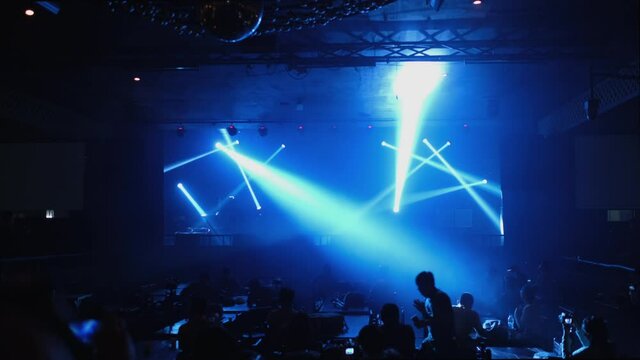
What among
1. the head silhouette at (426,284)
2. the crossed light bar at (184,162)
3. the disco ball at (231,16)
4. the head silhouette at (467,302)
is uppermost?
the crossed light bar at (184,162)

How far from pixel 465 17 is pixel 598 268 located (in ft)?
18.9

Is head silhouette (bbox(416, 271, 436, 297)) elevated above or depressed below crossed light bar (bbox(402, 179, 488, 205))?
below

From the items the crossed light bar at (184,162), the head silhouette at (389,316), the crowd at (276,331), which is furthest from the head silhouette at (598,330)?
the crossed light bar at (184,162)

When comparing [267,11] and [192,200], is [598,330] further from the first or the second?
[192,200]

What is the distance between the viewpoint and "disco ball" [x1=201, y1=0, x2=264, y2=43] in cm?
323

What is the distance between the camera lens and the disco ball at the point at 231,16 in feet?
10.6

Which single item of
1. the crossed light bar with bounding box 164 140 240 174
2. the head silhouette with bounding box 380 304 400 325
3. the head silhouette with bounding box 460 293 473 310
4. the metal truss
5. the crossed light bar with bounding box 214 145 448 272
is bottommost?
the head silhouette with bounding box 460 293 473 310

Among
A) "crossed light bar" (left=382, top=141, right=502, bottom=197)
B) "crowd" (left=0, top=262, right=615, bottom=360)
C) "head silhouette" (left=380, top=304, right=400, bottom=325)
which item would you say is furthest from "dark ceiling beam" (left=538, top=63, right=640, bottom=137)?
"head silhouette" (left=380, top=304, right=400, bottom=325)

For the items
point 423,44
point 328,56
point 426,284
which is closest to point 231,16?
point 426,284

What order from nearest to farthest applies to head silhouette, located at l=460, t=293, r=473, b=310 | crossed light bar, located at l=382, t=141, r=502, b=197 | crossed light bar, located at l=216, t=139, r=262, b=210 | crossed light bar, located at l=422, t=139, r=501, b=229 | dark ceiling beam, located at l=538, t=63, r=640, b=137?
head silhouette, located at l=460, t=293, r=473, b=310 < dark ceiling beam, located at l=538, t=63, r=640, b=137 < crossed light bar, located at l=382, t=141, r=502, b=197 < crossed light bar, located at l=422, t=139, r=501, b=229 < crossed light bar, located at l=216, t=139, r=262, b=210

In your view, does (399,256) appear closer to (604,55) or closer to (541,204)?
(541,204)

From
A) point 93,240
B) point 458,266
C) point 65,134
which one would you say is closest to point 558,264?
point 458,266

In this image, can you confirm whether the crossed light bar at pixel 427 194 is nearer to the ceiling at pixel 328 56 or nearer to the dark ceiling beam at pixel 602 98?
the dark ceiling beam at pixel 602 98

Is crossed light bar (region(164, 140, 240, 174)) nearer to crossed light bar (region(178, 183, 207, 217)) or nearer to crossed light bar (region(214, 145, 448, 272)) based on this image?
crossed light bar (region(214, 145, 448, 272))
